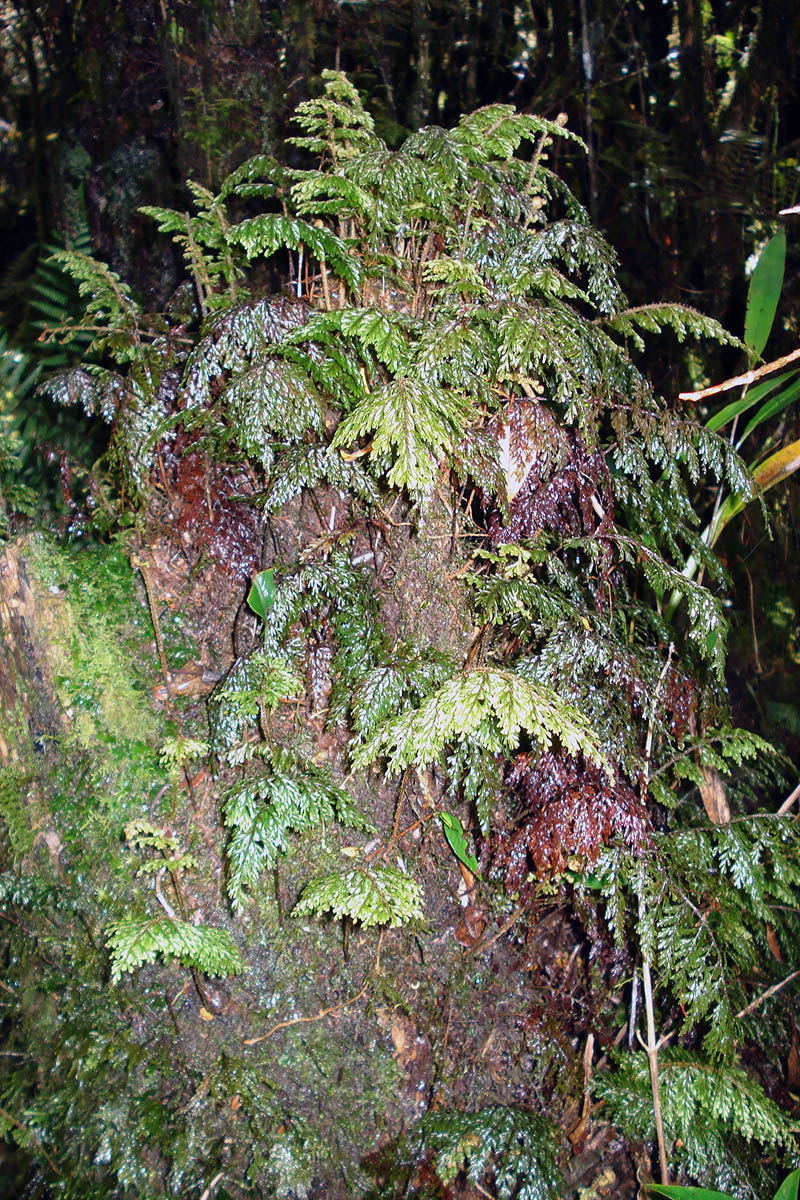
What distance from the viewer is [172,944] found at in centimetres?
154

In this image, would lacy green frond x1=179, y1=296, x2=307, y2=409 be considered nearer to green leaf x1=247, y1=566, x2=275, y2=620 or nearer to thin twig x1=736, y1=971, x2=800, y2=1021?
green leaf x1=247, y1=566, x2=275, y2=620

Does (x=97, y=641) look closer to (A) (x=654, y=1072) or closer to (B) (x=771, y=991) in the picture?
(A) (x=654, y=1072)

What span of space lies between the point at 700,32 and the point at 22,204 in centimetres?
430

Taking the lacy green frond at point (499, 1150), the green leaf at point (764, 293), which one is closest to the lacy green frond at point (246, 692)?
the lacy green frond at point (499, 1150)

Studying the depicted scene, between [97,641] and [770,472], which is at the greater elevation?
[770,472]

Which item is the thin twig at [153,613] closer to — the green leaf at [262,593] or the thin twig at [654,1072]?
the green leaf at [262,593]

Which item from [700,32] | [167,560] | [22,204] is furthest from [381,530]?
[22,204]

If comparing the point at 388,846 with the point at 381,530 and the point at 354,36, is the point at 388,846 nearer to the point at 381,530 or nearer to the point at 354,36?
the point at 381,530

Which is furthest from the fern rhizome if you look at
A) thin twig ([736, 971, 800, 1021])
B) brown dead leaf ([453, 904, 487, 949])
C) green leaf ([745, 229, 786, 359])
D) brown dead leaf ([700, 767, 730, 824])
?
green leaf ([745, 229, 786, 359])

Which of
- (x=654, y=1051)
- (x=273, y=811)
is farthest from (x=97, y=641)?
(x=654, y=1051)

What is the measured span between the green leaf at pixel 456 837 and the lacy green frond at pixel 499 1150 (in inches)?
25.3

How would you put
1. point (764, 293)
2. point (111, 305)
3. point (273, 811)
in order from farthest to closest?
point (764, 293) → point (111, 305) → point (273, 811)

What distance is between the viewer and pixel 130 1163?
65.4 inches

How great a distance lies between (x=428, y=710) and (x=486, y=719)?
13 centimetres
